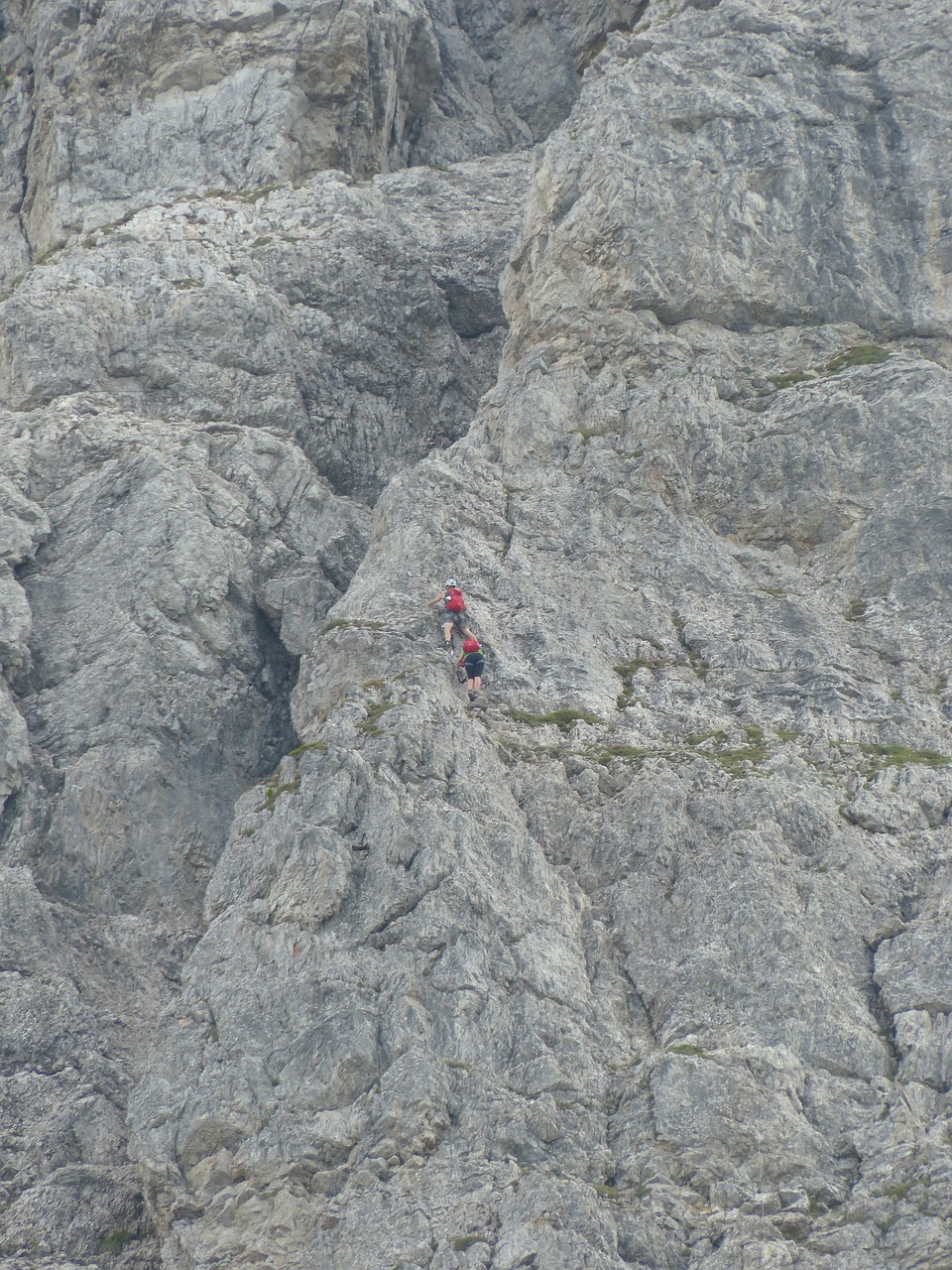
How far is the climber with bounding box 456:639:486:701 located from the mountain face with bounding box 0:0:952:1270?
2.11 ft

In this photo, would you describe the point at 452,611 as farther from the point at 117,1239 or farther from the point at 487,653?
the point at 117,1239

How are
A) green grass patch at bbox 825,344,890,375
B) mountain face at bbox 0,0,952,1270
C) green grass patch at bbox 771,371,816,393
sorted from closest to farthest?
mountain face at bbox 0,0,952,1270 < green grass patch at bbox 825,344,890,375 < green grass patch at bbox 771,371,816,393

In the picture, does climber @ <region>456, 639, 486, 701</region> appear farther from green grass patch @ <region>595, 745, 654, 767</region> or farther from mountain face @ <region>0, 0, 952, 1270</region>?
green grass patch @ <region>595, 745, 654, 767</region>

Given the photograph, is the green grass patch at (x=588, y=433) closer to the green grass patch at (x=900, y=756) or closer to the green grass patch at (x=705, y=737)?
the green grass patch at (x=705, y=737)

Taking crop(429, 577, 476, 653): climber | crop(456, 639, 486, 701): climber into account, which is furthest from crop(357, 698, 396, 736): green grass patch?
crop(429, 577, 476, 653): climber

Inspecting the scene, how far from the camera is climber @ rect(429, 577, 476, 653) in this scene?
3234 centimetres

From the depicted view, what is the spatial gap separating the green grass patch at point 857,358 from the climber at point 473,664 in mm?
14035

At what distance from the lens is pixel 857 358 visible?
38938mm

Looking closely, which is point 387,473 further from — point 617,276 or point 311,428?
point 617,276

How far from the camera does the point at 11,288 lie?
46594mm

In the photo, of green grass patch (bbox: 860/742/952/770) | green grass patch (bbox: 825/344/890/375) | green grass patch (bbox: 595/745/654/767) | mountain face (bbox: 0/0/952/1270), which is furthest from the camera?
green grass patch (bbox: 825/344/890/375)

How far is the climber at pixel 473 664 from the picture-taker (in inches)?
1240

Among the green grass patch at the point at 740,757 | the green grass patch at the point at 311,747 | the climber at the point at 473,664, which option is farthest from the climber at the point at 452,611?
the green grass patch at the point at 740,757

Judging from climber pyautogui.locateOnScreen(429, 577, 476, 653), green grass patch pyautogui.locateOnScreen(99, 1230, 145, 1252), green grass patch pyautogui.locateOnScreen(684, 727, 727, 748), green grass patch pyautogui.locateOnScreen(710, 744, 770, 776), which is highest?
climber pyautogui.locateOnScreen(429, 577, 476, 653)
